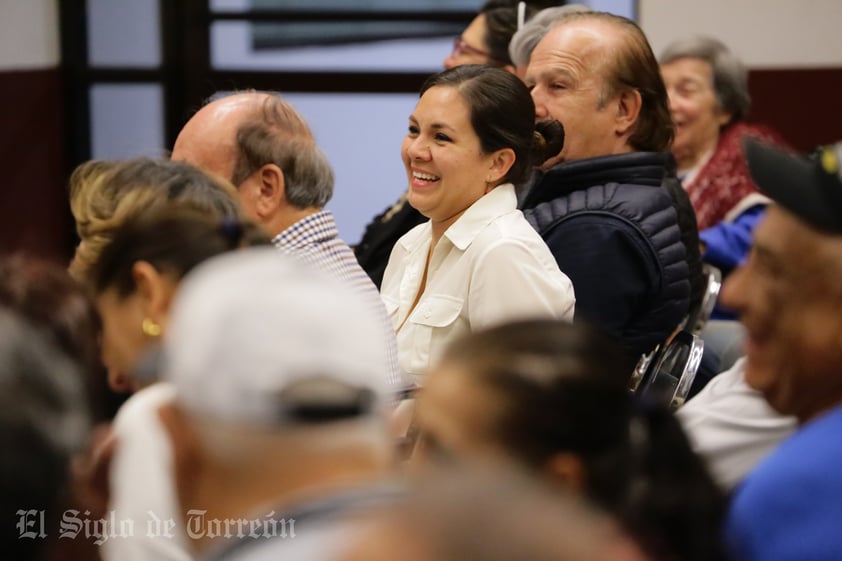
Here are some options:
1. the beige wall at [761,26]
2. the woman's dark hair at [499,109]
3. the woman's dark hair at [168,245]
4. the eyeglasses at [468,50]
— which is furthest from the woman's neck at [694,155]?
the woman's dark hair at [168,245]

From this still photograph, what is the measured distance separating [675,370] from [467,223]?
0.50 meters

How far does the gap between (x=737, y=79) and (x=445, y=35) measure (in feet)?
6.18

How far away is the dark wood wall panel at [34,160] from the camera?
17.3 feet

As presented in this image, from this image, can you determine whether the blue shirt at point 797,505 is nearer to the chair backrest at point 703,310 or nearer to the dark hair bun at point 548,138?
the dark hair bun at point 548,138

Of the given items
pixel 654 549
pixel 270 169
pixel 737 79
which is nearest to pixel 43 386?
pixel 654 549

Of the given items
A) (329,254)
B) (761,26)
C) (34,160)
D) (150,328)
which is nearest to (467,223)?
(329,254)

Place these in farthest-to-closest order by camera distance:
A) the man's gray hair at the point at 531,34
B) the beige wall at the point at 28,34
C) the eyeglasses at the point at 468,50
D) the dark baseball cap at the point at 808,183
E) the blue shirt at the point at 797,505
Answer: the beige wall at the point at 28,34 < the eyeglasses at the point at 468,50 < the man's gray hair at the point at 531,34 < the dark baseball cap at the point at 808,183 < the blue shirt at the point at 797,505

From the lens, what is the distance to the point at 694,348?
7.73 ft

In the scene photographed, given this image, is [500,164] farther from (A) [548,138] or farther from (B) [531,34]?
(B) [531,34]

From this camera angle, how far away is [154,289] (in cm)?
139

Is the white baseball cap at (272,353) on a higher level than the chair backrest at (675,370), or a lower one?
higher

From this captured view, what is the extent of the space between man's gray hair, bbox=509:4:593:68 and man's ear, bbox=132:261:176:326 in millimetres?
1858

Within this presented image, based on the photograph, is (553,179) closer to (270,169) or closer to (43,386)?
(270,169)

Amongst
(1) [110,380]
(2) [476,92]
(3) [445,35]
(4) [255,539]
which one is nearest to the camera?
(4) [255,539]
